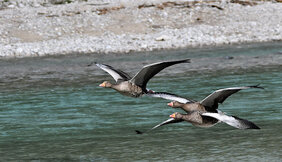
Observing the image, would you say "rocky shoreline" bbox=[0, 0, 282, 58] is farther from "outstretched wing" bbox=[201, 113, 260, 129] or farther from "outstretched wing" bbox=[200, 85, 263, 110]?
"outstretched wing" bbox=[201, 113, 260, 129]

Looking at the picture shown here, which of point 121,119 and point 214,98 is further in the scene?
point 121,119

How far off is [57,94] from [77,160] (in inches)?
318

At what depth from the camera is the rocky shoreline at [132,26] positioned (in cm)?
3234

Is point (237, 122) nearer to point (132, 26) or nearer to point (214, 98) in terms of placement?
point (214, 98)

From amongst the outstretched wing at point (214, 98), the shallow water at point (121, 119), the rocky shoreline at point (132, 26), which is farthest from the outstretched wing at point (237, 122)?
the rocky shoreline at point (132, 26)

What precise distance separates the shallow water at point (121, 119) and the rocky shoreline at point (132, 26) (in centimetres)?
477

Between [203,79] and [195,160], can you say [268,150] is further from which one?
[203,79]

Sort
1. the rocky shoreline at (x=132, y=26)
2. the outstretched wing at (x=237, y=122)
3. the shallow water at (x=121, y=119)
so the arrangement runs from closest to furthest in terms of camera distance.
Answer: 1. the outstretched wing at (x=237, y=122)
2. the shallow water at (x=121, y=119)
3. the rocky shoreline at (x=132, y=26)

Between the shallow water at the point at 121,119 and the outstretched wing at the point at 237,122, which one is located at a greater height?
the outstretched wing at the point at 237,122

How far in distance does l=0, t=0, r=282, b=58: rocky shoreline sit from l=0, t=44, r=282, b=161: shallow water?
4.77m

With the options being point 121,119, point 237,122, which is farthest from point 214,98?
point 121,119

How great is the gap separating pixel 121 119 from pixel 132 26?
17916mm

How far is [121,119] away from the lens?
57.7 feet

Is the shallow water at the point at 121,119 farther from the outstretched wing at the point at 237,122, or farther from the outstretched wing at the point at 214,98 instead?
the outstretched wing at the point at 237,122
